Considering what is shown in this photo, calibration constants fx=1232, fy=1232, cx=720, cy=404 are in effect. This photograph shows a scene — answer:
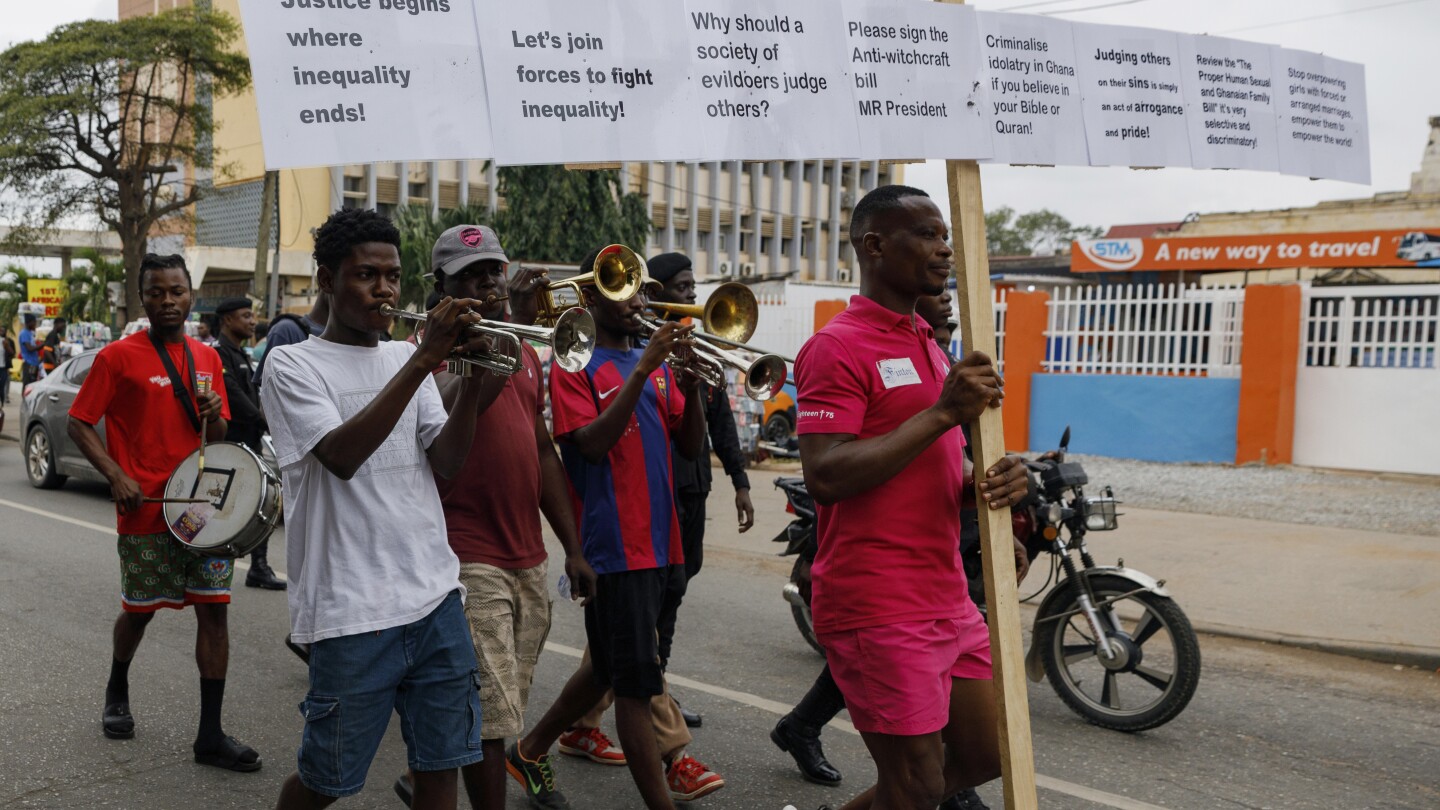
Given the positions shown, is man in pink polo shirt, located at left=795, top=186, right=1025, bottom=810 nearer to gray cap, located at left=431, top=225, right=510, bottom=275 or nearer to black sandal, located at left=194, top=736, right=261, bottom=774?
gray cap, located at left=431, top=225, right=510, bottom=275

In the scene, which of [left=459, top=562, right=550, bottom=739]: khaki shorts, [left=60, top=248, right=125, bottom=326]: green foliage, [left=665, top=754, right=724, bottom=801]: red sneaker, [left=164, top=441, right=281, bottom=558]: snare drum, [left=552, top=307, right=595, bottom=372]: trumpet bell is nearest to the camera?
[left=552, top=307, right=595, bottom=372]: trumpet bell

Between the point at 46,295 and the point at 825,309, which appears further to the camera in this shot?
the point at 46,295

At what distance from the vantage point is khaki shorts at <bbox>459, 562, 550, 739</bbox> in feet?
12.1

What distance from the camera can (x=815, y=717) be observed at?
4641 millimetres

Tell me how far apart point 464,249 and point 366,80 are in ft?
3.67

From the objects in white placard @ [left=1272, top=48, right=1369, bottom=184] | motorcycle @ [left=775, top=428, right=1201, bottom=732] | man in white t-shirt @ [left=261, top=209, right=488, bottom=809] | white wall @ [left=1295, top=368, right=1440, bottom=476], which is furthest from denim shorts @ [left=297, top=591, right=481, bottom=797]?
white wall @ [left=1295, top=368, right=1440, bottom=476]

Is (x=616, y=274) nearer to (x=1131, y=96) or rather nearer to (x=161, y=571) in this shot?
(x=1131, y=96)

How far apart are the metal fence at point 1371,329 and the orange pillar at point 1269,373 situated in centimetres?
24

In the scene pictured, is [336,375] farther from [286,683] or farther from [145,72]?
[145,72]

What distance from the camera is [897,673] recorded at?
9.64ft

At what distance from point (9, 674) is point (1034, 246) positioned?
70.3m

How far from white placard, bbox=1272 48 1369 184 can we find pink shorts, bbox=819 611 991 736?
2.07m

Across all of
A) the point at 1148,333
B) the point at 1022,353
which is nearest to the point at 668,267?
the point at 1148,333

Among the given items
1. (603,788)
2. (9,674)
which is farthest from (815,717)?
(9,674)
